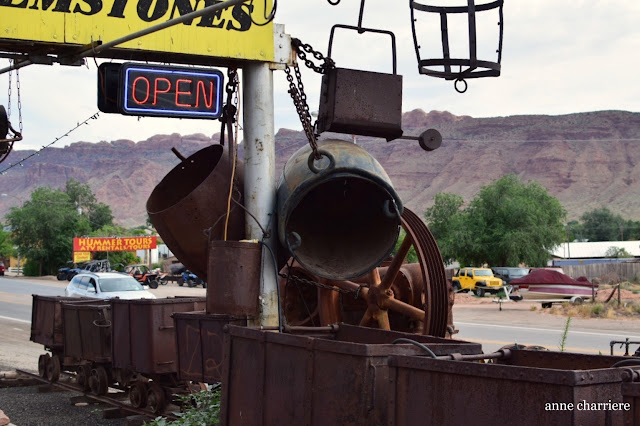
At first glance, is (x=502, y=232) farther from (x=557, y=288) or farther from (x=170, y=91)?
(x=170, y=91)

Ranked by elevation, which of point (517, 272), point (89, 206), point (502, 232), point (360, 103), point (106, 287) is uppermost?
point (89, 206)

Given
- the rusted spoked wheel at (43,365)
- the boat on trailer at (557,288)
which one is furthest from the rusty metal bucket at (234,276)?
the boat on trailer at (557,288)

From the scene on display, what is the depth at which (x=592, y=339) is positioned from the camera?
2097cm

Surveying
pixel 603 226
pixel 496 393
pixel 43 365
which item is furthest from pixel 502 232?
pixel 603 226

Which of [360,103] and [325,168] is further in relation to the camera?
[360,103]

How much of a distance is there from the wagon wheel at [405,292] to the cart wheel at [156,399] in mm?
2328

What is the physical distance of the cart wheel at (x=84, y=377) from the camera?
44.8 feet

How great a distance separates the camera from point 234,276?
845cm

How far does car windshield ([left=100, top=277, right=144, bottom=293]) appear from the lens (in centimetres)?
2292

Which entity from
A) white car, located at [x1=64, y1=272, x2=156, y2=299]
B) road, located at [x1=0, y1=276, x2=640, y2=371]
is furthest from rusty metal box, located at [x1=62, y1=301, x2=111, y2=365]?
white car, located at [x1=64, y1=272, x2=156, y2=299]

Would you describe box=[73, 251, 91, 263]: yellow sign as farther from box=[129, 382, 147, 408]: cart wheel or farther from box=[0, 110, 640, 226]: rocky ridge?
box=[0, 110, 640, 226]: rocky ridge

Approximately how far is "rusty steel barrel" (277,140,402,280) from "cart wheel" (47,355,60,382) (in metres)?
7.51

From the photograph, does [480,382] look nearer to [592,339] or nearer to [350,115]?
[350,115]

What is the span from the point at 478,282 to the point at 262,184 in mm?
38173
